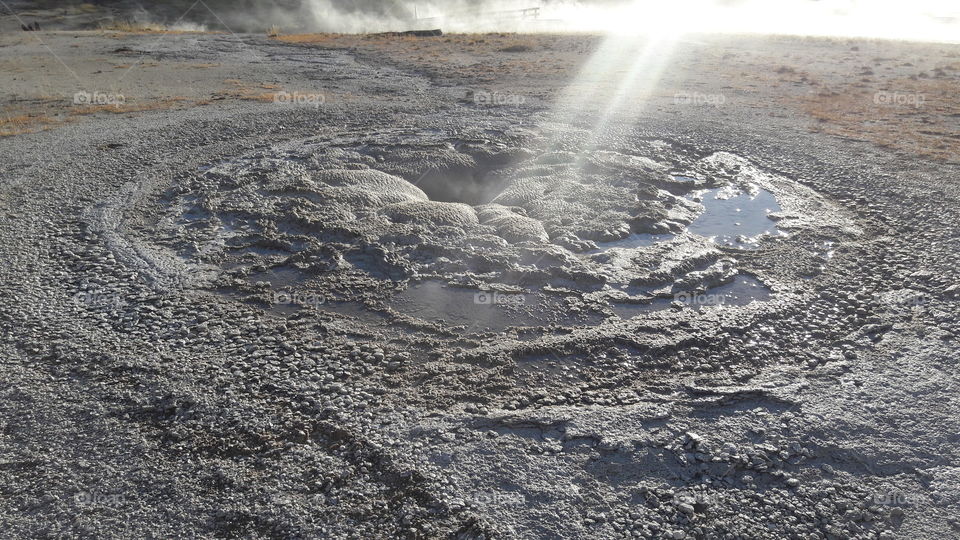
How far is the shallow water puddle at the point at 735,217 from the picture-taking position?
6520 millimetres

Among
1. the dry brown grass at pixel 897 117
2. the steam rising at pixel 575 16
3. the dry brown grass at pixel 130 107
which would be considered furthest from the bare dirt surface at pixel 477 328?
the steam rising at pixel 575 16

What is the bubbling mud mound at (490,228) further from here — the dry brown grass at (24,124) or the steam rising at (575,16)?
the steam rising at (575,16)

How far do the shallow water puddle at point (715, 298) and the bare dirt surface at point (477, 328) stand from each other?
4 cm

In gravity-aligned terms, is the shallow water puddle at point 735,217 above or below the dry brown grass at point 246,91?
below

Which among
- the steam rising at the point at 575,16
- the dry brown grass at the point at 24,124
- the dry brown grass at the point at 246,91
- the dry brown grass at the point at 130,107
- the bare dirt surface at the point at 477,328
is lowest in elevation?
the bare dirt surface at the point at 477,328

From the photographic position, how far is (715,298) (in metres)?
5.35

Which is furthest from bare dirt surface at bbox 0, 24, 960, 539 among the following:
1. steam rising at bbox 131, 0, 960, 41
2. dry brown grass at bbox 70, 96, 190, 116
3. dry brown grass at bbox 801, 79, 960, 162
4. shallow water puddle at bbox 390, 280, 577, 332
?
steam rising at bbox 131, 0, 960, 41

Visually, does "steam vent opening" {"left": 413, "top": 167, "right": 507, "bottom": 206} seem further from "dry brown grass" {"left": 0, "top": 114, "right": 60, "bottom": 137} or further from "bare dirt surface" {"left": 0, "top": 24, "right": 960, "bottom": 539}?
"dry brown grass" {"left": 0, "top": 114, "right": 60, "bottom": 137}

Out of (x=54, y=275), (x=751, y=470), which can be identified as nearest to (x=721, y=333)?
(x=751, y=470)

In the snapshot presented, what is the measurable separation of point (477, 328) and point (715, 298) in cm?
204

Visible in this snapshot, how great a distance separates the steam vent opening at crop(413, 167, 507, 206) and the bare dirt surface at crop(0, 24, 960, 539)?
0.04 metres

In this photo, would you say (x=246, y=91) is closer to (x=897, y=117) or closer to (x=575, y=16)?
(x=897, y=117)

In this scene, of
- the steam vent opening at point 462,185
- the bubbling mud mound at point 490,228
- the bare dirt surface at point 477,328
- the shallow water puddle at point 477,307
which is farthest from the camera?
the steam vent opening at point 462,185

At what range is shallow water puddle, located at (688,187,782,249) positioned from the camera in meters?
6.52
